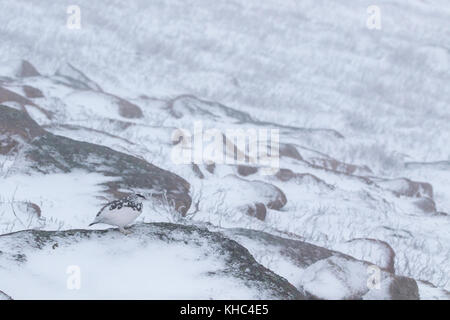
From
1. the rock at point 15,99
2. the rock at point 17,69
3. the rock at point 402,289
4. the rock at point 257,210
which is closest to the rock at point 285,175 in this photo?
the rock at point 257,210

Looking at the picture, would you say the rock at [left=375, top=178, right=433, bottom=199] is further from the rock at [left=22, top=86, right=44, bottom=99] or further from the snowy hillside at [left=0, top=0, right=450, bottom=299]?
the rock at [left=22, top=86, right=44, bottom=99]

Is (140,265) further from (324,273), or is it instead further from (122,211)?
(324,273)

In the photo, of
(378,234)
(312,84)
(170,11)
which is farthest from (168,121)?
(170,11)

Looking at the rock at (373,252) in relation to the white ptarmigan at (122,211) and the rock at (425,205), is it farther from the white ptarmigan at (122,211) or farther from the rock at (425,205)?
the rock at (425,205)

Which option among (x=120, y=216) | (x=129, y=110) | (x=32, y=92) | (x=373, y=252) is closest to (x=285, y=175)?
(x=373, y=252)

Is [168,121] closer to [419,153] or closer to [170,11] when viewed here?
[419,153]

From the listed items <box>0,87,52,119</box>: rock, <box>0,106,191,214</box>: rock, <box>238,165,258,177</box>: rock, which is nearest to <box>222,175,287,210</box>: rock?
<box>0,106,191,214</box>: rock
